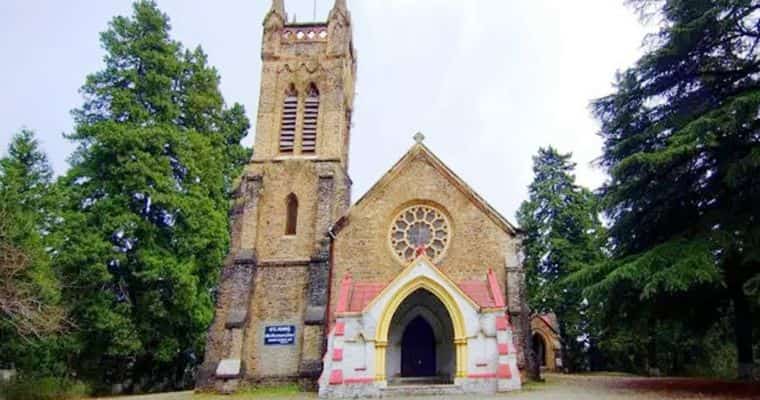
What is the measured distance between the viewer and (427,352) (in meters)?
20.2

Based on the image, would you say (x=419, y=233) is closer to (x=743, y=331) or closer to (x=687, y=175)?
(x=687, y=175)

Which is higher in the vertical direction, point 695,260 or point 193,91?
point 193,91

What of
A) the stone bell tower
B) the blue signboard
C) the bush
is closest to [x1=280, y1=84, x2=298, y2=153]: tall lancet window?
the stone bell tower

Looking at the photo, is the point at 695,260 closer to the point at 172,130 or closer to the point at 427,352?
the point at 427,352

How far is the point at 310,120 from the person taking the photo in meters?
24.5

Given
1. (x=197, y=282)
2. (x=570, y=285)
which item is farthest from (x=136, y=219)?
(x=570, y=285)

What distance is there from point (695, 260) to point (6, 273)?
17.5 meters

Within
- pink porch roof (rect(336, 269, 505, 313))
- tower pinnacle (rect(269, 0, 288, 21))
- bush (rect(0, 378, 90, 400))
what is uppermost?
tower pinnacle (rect(269, 0, 288, 21))

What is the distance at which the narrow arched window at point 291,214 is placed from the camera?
895 inches

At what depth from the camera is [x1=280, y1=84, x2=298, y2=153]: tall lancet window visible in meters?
24.1

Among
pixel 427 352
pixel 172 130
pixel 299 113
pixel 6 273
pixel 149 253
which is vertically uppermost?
pixel 299 113

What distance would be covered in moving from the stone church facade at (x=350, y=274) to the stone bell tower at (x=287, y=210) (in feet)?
0.17

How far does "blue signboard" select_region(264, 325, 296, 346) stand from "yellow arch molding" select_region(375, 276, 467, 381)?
4601mm

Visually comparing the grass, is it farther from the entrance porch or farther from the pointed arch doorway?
the pointed arch doorway
